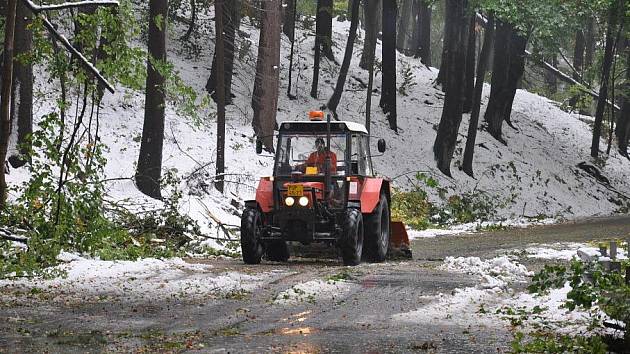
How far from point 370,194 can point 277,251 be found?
194 centimetres

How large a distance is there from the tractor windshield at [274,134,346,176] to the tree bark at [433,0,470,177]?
54.9 feet

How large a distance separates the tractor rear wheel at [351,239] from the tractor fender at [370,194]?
0.45m

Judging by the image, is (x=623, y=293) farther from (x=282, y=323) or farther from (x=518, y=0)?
(x=518, y=0)

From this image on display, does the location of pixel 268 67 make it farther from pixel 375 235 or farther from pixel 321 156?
pixel 375 235

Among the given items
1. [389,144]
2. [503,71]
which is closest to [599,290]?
[389,144]

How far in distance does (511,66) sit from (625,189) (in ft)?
23.3

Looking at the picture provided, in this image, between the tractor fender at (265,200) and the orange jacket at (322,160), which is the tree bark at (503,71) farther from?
the tractor fender at (265,200)

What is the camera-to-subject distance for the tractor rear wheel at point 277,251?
1573 centimetres

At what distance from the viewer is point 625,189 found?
3794cm

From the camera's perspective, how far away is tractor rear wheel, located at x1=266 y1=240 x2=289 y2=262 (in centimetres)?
1573

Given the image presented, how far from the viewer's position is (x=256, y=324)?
29.0 feet

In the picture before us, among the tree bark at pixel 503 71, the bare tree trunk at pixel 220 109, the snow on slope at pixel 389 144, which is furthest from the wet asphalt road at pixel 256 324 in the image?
the tree bark at pixel 503 71

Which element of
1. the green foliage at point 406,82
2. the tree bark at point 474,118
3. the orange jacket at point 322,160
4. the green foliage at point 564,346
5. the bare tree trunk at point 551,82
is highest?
the bare tree trunk at point 551,82

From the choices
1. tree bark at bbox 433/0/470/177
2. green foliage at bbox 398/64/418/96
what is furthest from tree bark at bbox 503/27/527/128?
green foliage at bbox 398/64/418/96
